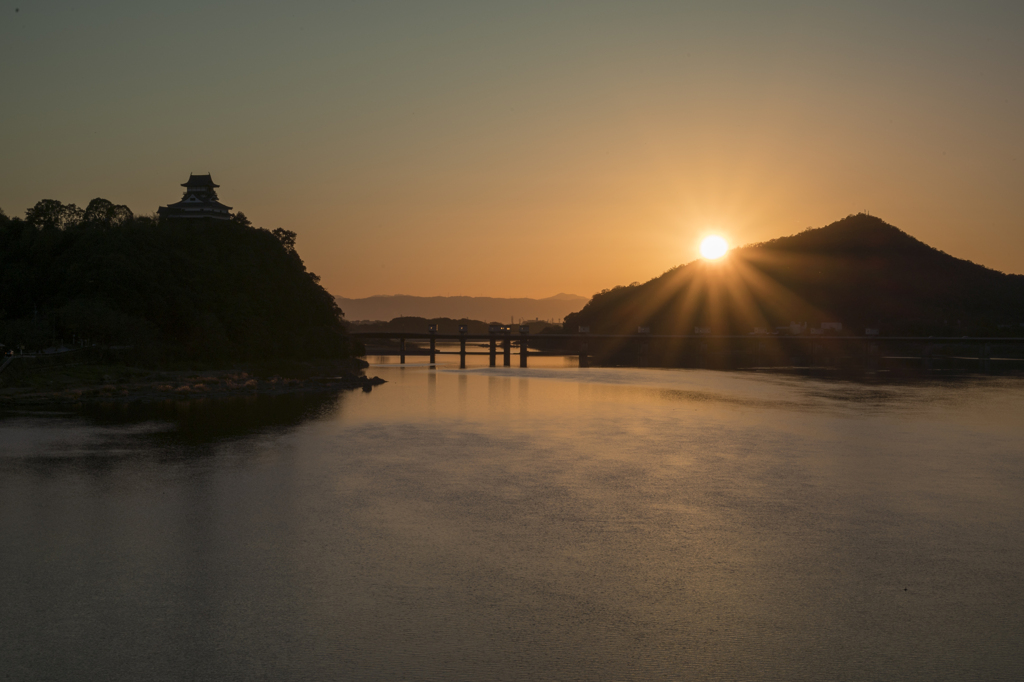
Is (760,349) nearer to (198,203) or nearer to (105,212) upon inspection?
(198,203)

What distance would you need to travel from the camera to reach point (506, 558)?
16719 millimetres

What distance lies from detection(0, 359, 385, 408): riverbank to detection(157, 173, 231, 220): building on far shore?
182 feet

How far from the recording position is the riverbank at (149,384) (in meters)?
51.4

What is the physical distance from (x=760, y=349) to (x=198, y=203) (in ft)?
392

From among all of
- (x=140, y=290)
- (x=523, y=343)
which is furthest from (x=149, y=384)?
(x=523, y=343)

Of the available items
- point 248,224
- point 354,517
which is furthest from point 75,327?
point 354,517

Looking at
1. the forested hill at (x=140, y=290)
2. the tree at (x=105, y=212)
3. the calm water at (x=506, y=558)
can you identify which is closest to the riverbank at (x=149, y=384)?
the forested hill at (x=140, y=290)

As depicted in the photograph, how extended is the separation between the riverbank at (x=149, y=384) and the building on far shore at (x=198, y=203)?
55.3 m

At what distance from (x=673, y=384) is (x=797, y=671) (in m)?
73.3

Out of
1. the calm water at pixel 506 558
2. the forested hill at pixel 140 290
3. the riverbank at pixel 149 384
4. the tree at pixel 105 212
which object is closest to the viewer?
the calm water at pixel 506 558

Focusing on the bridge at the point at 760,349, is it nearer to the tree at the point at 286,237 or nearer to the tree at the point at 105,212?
the tree at the point at 286,237

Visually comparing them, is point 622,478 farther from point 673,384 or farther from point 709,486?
point 673,384

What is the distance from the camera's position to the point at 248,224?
101 meters

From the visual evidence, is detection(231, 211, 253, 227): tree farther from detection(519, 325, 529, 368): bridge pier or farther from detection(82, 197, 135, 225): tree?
detection(519, 325, 529, 368): bridge pier
